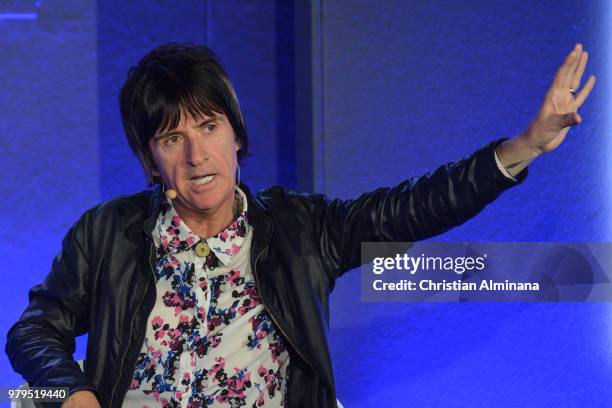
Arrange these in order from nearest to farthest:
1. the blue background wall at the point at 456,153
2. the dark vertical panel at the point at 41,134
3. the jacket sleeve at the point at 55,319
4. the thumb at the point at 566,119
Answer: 1. the thumb at the point at 566,119
2. the jacket sleeve at the point at 55,319
3. the blue background wall at the point at 456,153
4. the dark vertical panel at the point at 41,134

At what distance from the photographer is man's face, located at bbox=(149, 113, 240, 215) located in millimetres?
1488

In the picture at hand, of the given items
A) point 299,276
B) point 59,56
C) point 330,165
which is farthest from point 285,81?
point 299,276

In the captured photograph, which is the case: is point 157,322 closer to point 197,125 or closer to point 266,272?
point 266,272

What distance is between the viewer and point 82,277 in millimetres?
1526

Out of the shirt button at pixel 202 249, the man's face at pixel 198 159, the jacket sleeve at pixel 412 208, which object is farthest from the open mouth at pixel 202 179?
the jacket sleeve at pixel 412 208

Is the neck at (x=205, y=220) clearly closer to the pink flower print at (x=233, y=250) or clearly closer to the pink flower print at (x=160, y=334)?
the pink flower print at (x=233, y=250)

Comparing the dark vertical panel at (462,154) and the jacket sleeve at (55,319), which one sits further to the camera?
the dark vertical panel at (462,154)

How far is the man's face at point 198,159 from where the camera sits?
58.6 inches

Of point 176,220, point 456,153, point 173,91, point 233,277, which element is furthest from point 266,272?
point 456,153

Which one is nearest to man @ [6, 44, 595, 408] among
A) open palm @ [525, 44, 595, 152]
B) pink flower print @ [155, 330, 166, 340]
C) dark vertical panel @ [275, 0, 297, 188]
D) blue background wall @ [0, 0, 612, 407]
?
pink flower print @ [155, 330, 166, 340]

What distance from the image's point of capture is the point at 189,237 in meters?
1.52

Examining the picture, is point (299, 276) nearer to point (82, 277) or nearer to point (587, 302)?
point (82, 277)

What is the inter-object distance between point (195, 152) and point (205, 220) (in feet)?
0.47

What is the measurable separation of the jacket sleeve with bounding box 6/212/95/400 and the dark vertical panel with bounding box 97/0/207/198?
42.5 inches
